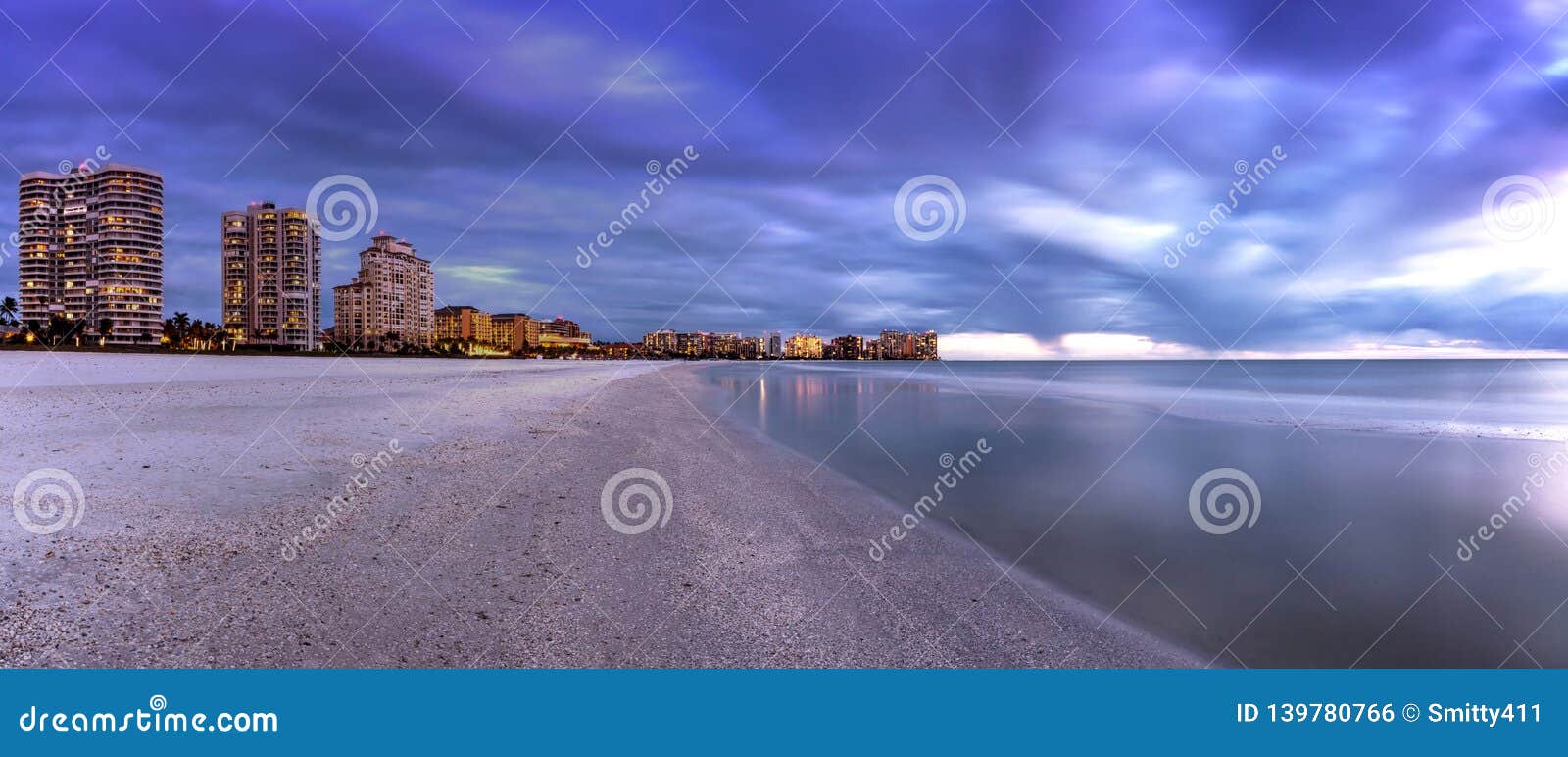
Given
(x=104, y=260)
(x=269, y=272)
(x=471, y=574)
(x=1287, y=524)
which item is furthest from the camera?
(x=269, y=272)

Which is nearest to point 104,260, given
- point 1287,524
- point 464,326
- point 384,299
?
point 384,299

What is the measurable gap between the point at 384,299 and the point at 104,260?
120ft

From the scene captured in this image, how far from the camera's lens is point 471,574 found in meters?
7.10

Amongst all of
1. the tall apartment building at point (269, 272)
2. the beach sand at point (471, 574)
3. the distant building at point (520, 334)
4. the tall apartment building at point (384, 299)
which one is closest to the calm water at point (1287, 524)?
the beach sand at point (471, 574)

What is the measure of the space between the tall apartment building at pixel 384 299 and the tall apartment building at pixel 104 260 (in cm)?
2600

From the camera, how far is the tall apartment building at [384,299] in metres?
116

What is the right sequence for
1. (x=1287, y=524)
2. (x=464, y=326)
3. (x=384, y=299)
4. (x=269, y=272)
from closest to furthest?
(x=1287, y=524) → (x=384, y=299) → (x=269, y=272) → (x=464, y=326)

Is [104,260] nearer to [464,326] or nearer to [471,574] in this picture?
[464,326]

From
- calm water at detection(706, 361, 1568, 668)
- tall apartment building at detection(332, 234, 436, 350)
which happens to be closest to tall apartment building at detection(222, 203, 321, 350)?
tall apartment building at detection(332, 234, 436, 350)

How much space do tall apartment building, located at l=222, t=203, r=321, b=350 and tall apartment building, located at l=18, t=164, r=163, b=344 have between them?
31.3 meters

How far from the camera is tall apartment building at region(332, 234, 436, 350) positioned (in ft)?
379

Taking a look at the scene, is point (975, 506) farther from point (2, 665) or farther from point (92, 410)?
point (92, 410)

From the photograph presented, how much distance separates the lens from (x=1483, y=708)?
211 inches

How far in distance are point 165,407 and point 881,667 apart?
954 inches
